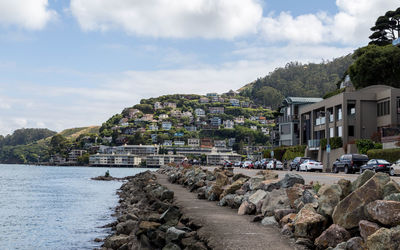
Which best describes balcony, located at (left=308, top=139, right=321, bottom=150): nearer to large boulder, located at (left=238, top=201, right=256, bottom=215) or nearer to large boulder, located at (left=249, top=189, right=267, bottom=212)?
large boulder, located at (left=249, top=189, right=267, bottom=212)

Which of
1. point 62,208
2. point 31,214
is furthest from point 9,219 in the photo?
point 62,208

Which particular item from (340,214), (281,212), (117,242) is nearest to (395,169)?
(117,242)

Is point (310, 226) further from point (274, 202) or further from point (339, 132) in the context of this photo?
point (339, 132)

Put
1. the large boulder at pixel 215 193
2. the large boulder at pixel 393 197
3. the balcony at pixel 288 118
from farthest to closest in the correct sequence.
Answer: the balcony at pixel 288 118, the large boulder at pixel 215 193, the large boulder at pixel 393 197

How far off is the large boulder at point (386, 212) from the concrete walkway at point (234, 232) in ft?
6.98

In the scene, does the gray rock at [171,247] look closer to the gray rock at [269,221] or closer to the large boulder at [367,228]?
the gray rock at [269,221]

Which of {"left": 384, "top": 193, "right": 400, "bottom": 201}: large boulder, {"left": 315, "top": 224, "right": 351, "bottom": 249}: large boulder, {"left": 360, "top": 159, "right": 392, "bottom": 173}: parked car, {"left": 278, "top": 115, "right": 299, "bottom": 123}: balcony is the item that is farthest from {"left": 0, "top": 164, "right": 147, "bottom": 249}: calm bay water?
{"left": 278, "top": 115, "right": 299, "bottom": 123}: balcony

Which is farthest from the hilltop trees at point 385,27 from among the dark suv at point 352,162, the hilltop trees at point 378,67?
the dark suv at point 352,162

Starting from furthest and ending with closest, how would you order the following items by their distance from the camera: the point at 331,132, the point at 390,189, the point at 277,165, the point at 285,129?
the point at 285,129 < the point at 331,132 < the point at 277,165 < the point at 390,189

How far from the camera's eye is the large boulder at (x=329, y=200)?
40.2 ft

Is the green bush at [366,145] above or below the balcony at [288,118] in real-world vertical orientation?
below

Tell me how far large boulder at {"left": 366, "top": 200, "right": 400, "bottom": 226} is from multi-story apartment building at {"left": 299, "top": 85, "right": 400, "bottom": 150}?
5476 centimetres

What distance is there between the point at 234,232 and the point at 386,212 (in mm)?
4484

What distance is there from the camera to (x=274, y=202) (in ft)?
51.5
